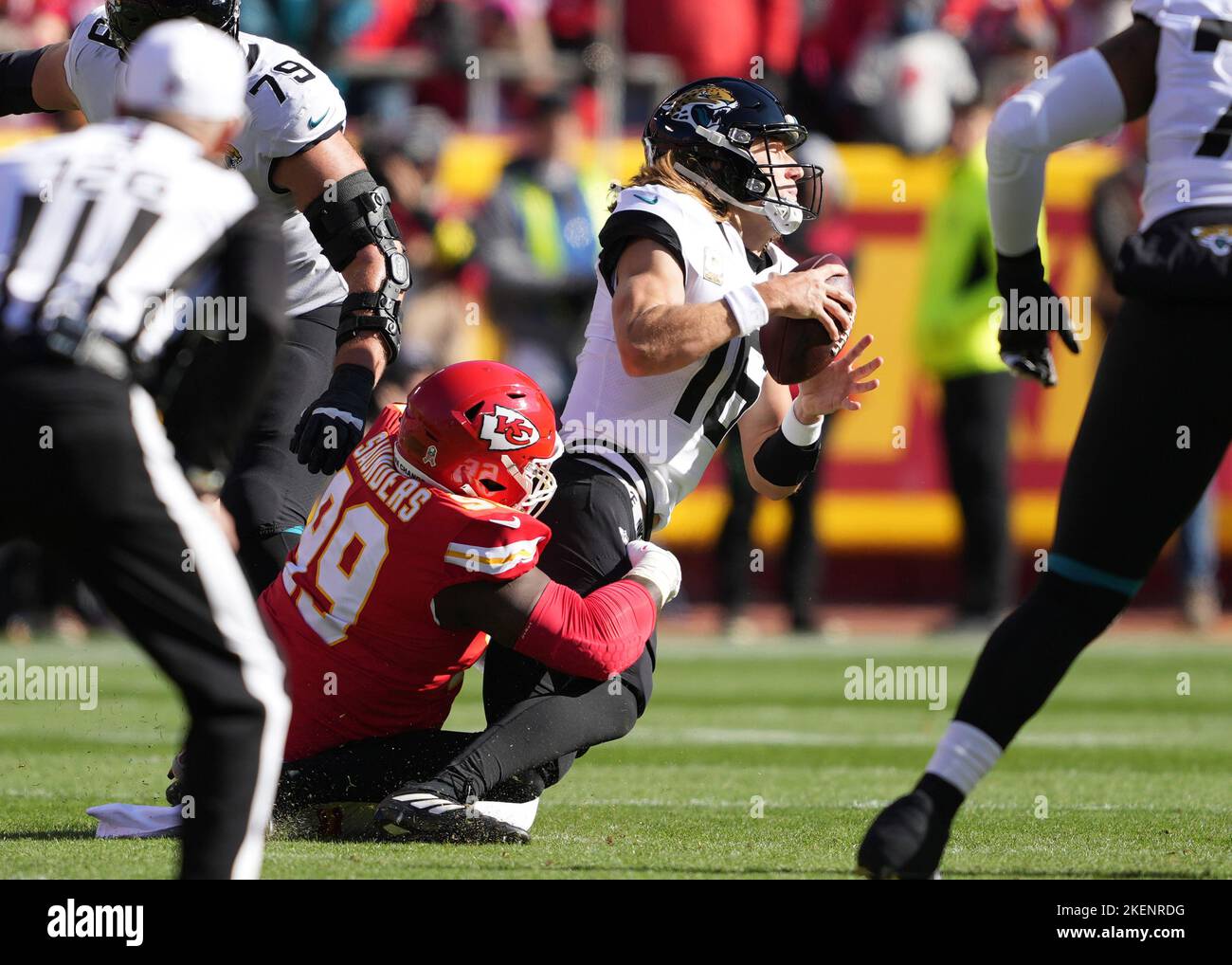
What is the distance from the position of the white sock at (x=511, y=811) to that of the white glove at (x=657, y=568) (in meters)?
0.58

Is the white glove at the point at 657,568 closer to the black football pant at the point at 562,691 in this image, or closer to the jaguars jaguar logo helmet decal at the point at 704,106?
the black football pant at the point at 562,691

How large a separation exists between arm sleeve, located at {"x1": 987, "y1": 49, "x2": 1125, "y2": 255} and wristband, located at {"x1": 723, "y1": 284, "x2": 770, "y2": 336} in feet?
2.46

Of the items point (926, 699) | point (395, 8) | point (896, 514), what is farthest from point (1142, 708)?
point (395, 8)

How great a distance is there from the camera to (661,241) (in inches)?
187

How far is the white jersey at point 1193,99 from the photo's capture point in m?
3.79

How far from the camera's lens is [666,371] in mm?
4711

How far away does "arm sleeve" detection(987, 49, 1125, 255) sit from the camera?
12.6 ft

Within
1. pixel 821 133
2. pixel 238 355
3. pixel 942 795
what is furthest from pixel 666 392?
pixel 821 133

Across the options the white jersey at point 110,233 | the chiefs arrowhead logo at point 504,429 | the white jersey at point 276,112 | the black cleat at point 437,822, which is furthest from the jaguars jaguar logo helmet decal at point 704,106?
the white jersey at point 110,233

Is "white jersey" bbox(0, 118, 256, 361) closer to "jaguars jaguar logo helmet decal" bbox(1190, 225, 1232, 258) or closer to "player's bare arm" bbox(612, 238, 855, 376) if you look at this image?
"player's bare arm" bbox(612, 238, 855, 376)

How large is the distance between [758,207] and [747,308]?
1.87ft

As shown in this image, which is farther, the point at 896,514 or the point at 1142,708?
the point at 896,514
